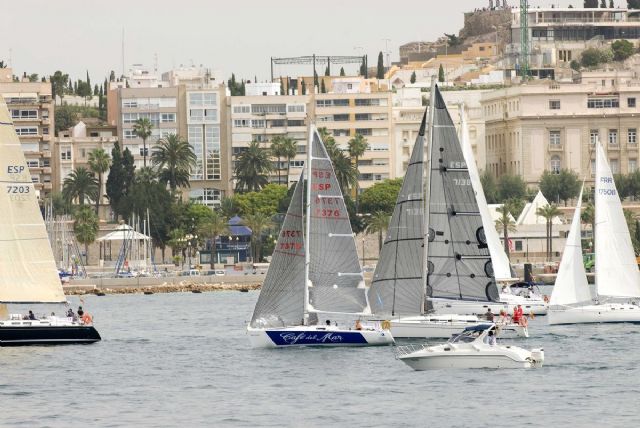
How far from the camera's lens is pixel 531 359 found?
237 feet

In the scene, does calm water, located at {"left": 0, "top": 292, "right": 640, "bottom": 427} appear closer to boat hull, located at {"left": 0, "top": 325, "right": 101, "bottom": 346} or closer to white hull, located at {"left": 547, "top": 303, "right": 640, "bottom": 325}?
boat hull, located at {"left": 0, "top": 325, "right": 101, "bottom": 346}

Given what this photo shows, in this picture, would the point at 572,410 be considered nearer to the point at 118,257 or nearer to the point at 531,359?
the point at 531,359

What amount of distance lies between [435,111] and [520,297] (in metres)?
27.3

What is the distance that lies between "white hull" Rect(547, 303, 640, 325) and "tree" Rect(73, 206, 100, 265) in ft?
332

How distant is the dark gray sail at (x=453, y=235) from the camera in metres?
77.0

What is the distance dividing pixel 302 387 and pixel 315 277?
31.5 feet

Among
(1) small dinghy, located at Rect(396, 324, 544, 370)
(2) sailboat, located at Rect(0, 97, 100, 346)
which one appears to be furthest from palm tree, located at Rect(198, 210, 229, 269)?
(1) small dinghy, located at Rect(396, 324, 544, 370)

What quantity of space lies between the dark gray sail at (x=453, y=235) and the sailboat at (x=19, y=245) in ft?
44.2

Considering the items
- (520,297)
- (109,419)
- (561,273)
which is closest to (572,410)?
(109,419)

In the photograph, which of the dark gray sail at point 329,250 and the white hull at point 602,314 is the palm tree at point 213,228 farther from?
the dark gray sail at point 329,250

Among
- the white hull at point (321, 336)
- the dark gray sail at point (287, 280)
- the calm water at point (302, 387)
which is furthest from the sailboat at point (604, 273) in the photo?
the dark gray sail at point (287, 280)

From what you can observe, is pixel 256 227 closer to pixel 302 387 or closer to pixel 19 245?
pixel 19 245

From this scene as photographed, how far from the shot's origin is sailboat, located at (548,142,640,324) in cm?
9506

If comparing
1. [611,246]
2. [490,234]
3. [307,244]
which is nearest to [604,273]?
[611,246]
